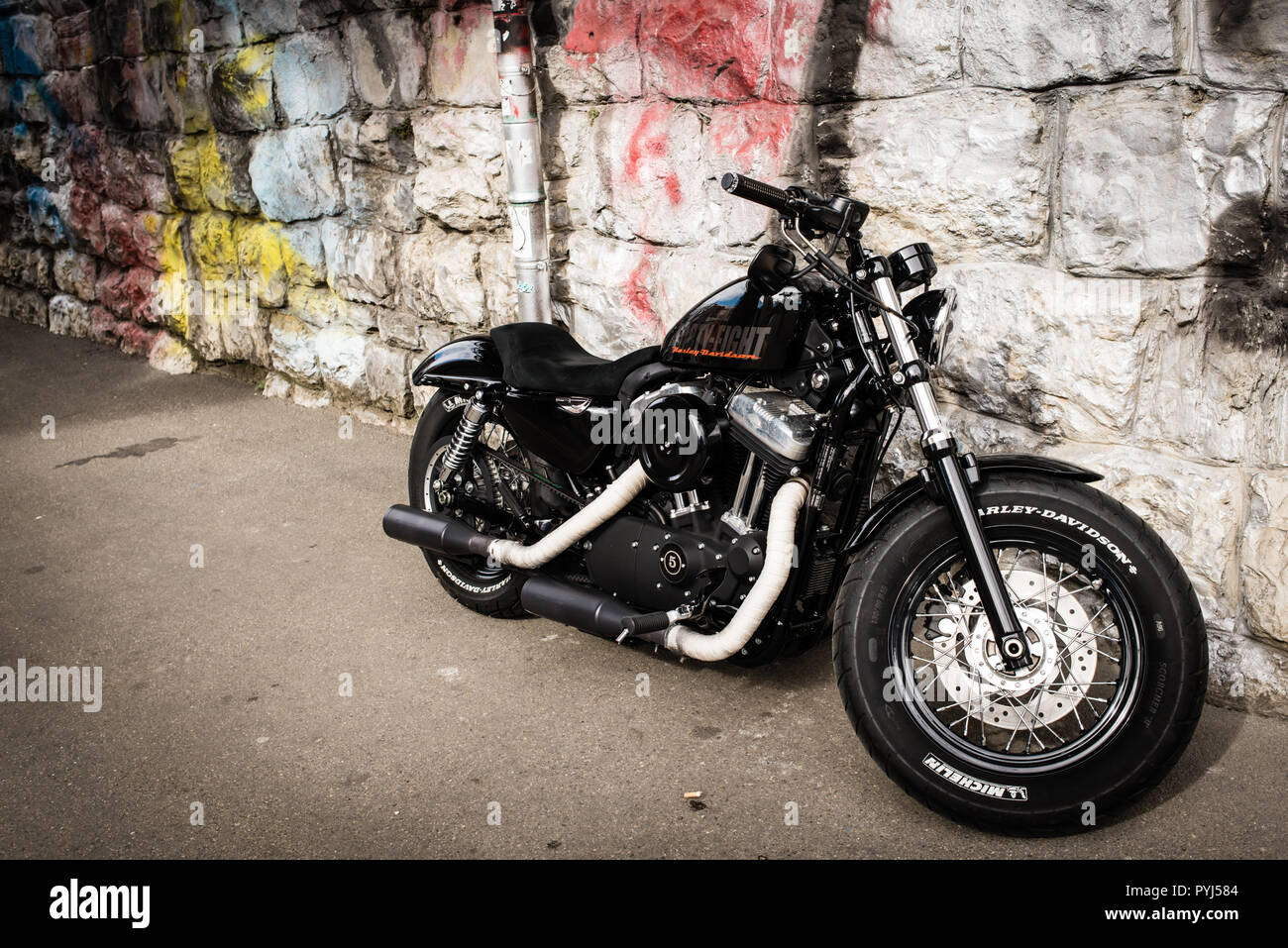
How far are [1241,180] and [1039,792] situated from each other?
1716 mm

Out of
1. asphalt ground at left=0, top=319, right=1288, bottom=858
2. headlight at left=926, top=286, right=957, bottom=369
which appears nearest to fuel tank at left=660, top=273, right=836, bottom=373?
headlight at left=926, top=286, right=957, bottom=369

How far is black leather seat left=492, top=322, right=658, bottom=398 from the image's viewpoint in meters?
3.79

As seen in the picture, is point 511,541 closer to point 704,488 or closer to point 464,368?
point 464,368

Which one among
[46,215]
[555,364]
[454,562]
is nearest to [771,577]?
[555,364]

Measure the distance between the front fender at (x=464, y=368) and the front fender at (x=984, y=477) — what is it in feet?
4.92

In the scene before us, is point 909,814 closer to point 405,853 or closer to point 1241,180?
point 405,853

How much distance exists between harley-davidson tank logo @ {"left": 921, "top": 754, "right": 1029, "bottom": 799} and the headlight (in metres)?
1.02

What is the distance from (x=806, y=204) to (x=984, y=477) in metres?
0.85

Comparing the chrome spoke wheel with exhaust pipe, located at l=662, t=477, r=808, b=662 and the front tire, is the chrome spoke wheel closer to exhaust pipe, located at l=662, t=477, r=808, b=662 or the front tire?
the front tire

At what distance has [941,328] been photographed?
312cm

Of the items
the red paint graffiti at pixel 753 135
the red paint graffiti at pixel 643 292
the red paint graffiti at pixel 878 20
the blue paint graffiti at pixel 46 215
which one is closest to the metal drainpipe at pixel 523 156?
the red paint graffiti at pixel 643 292

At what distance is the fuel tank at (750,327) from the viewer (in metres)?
3.31

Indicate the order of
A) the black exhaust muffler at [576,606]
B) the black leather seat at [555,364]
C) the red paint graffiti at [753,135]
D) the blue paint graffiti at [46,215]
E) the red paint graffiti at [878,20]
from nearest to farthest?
the black exhaust muffler at [576,606] < the black leather seat at [555,364] < the red paint graffiti at [878,20] < the red paint graffiti at [753,135] < the blue paint graffiti at [46,215]

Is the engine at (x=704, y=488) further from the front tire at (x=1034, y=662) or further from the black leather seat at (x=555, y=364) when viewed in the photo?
the front tire at (x=1034, y=662)
